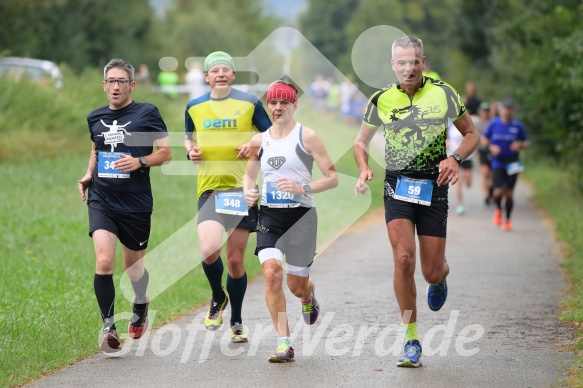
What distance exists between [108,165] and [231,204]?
1.07 meters

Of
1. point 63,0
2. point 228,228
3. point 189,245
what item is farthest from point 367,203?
point 63,0

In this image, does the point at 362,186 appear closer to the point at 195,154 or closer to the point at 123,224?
the point at 195,154

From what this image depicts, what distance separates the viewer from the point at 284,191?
8062 millimetres

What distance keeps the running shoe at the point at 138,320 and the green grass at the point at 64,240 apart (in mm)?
319

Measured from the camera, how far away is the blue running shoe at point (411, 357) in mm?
7727

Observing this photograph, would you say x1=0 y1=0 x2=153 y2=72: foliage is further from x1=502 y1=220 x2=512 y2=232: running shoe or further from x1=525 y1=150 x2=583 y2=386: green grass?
x1=502 y1=220 x2=512 y2=232: running shoe

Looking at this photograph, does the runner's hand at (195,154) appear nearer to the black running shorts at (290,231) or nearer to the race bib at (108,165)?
the race bib at (108,165)

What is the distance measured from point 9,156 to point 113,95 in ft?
46.5

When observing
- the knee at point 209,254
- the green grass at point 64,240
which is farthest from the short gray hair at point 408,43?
the green grass at point 64,240

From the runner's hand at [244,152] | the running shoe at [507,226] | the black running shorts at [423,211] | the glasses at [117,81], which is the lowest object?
the running shoe at [507,226]

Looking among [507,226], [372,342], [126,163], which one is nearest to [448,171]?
[372,342]

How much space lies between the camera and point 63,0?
130ft

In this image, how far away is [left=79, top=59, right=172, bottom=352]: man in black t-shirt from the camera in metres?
8.30

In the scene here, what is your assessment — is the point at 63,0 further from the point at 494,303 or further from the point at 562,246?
the point at 494,303
